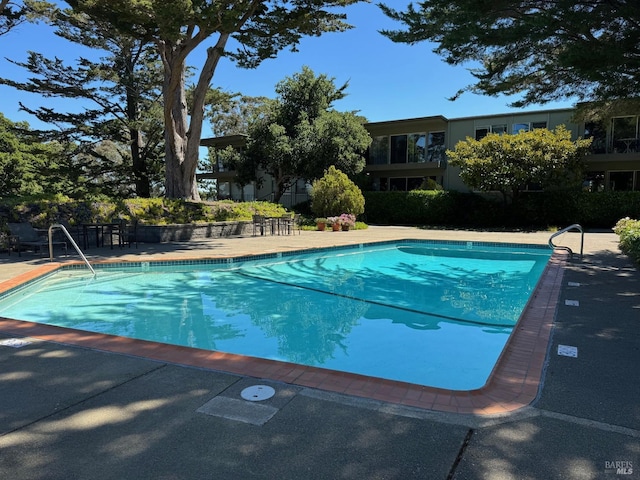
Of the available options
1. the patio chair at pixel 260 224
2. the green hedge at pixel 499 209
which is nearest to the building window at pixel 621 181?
the green hedge at pixel 499 209

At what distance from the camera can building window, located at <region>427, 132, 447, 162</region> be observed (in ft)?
83.1

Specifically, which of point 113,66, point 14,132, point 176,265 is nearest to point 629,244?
point 176,265

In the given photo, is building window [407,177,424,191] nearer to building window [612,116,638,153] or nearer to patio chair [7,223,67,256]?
building window [612,116,638,153]

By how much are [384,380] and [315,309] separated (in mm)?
3986

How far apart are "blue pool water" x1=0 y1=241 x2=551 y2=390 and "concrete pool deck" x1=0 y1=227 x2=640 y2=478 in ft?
4.54

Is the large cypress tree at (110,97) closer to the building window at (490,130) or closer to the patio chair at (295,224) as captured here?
the patio chair at (295,224)

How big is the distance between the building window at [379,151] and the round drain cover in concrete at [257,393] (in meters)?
25.1

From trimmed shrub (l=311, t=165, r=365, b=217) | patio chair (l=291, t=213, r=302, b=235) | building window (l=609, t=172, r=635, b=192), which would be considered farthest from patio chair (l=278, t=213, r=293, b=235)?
building window (l=609, t=172, r=635, b=192)

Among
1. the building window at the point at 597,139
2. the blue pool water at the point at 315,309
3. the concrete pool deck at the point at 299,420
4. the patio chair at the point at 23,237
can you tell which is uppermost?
the building window at the point at 597,139

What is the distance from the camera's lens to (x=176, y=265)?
33.3 ft

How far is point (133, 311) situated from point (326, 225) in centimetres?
1379

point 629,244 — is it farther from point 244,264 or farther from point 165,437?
point 165,437

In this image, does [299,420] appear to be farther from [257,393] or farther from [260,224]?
[260,224]

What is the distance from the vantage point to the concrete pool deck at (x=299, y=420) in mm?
2219
